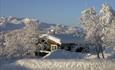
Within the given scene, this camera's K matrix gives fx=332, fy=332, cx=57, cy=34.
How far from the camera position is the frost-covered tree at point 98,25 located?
1451 inches

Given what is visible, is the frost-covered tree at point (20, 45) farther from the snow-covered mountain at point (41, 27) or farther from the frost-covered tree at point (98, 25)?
the frost-covered tree at point (98, 25)

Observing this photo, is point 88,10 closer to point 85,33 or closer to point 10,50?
point 85,33

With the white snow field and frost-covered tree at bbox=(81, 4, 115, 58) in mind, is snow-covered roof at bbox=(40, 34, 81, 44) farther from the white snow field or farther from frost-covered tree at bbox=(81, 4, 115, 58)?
the white snow field

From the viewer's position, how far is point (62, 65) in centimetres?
1655

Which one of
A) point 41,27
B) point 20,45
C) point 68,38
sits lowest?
point 20,45

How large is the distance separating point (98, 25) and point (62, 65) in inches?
866

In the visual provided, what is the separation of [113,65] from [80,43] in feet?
79.7

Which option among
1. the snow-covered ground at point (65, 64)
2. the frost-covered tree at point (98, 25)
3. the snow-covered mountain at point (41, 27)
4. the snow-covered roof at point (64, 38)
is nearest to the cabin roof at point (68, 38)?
the snow-covered roof at point (64, 38)

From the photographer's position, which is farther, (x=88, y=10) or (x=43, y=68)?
(x=88, y=10)

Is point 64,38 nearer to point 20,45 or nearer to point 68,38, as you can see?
point 68,38

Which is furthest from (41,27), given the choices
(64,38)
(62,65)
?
(62,65)

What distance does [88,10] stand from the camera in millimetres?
37844

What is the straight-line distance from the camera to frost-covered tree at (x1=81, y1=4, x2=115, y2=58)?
121 ft

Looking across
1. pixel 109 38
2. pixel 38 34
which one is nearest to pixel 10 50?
pixel 38 34
